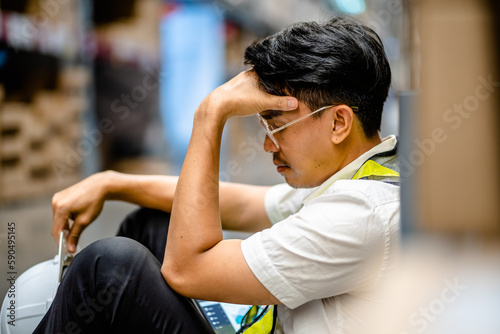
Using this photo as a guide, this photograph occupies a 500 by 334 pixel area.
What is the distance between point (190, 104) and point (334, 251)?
5.84 meters

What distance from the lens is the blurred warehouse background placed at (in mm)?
430

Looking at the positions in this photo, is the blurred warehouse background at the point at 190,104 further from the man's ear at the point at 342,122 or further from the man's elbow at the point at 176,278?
the man's elbow at the point at 176,278

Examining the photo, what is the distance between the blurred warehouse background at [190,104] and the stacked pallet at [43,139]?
1 cm

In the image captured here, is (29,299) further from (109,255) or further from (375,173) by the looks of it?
(375,173)

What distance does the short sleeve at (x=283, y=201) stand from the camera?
152 centimetres

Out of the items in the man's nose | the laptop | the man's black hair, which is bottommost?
the laptop

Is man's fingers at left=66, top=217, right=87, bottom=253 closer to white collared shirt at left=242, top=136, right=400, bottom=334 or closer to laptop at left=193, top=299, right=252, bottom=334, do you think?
laptop at left=193, top=299, right=252, bottom=334

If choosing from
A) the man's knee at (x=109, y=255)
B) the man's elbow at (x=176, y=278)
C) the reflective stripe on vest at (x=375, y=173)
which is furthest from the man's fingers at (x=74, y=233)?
the reflective stripe on vest at (x=375, y=173)

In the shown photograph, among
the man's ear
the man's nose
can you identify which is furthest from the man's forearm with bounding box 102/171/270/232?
the man's ear

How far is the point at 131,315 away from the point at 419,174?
0.80 m

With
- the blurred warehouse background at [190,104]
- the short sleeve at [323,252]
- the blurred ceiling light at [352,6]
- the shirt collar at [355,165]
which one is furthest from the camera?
the blurred ceiling light at [352,6]

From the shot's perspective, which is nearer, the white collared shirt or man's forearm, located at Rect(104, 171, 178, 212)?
the white collared shirt

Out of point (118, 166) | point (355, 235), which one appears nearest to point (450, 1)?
point (355, 235)

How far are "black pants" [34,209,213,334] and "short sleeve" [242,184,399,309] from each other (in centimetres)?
23
